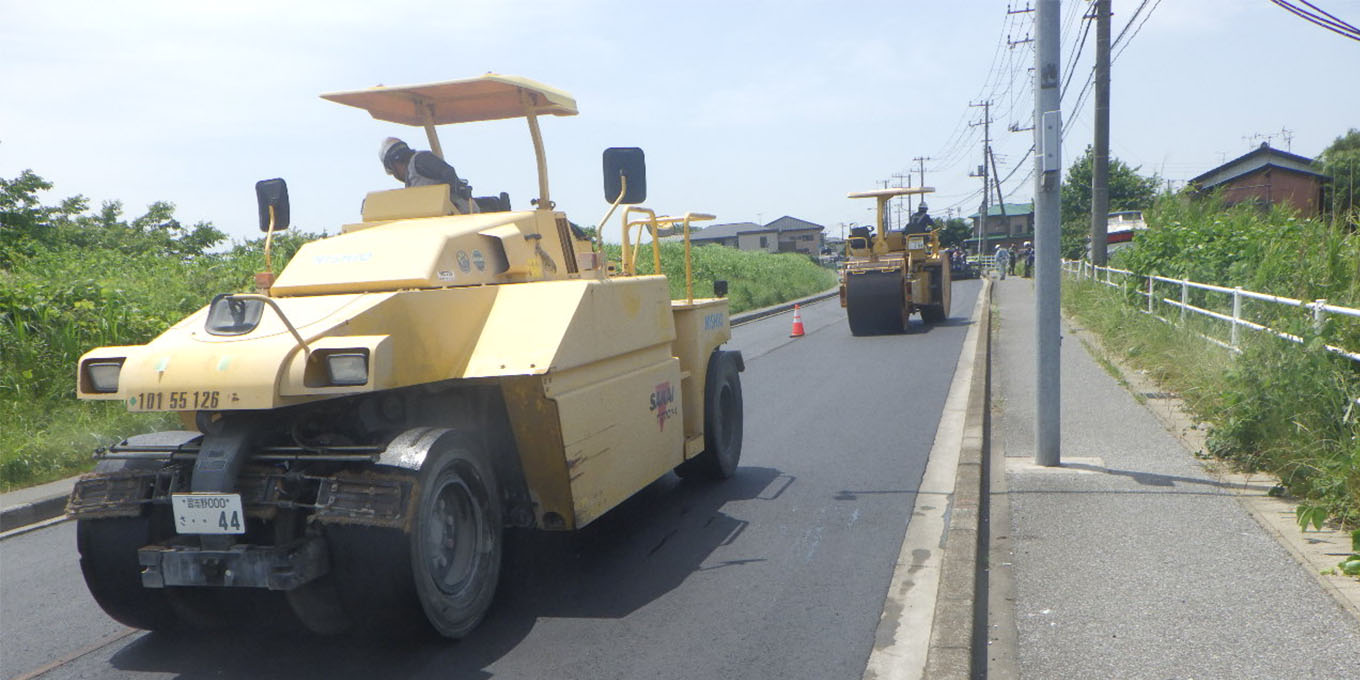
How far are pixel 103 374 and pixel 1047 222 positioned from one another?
5.63m

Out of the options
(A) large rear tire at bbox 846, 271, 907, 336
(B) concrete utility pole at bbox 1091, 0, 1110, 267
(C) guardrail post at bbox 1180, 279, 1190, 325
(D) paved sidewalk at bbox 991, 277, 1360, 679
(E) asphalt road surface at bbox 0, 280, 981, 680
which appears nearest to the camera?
(D) paved sidewalk at bbox 991, 277, 1360, 679

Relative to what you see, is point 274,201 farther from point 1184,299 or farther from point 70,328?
point 1184,299

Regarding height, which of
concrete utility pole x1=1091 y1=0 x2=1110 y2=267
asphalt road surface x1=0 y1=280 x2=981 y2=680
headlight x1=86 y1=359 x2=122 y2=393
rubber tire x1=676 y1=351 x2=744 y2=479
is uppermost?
concrete utility pole x1=1091 y1=0 x2=1110 y2=267

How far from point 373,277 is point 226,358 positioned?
3.20 feet

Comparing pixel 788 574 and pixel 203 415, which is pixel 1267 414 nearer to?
pixel 788 574

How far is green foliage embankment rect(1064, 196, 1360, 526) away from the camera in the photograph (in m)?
6.11

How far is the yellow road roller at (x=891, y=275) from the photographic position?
65.1ft

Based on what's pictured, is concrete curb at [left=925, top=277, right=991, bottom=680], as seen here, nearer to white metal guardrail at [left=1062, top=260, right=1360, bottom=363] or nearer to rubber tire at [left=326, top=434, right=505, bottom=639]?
rubber tire at [left=326, top=434, right=505, bottom=639]

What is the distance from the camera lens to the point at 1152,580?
16.0ft

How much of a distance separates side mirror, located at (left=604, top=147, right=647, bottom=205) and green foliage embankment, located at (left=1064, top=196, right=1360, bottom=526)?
155 inches

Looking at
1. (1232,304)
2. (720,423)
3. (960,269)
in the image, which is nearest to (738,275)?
(960,269)

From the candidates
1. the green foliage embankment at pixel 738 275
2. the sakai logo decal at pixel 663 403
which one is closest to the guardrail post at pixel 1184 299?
the sakai logo decal at pixel 663 403

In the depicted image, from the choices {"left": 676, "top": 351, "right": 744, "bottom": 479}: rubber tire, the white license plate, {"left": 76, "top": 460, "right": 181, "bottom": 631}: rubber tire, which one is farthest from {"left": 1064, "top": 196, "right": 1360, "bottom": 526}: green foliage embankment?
{"left": 76, "top": 460, "right": 181, "bottom": 631}: rubber tire

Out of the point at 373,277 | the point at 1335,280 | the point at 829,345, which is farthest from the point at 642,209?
the point at 829,345
